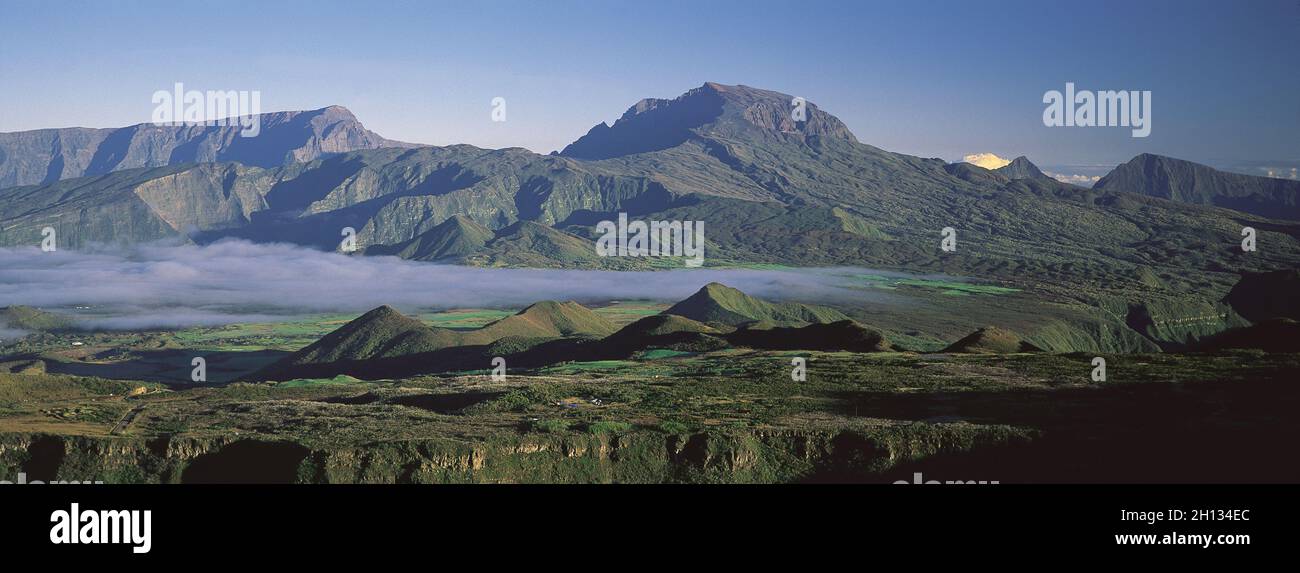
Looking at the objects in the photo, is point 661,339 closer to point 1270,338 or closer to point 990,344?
point 990,344

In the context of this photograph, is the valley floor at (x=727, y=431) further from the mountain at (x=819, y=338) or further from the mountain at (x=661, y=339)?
the mountain at (x=661, y=339)

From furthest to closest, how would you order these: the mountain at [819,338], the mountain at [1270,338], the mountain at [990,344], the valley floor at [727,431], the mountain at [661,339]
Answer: the mountain at [661,339], the mountain at [819,338], the mountain at [990,344], the mountain at [1270,338], the valley floor at [727,431]

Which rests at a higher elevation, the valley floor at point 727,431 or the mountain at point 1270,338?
the mountain at point 1270,338

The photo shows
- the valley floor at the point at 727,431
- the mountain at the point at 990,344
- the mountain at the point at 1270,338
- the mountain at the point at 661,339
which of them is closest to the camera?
the valley floor at the point at 727,431

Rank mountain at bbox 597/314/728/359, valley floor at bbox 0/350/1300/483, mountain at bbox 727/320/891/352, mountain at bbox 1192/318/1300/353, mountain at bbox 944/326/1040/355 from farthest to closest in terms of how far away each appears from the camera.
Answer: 1. mountain at bbox 597/314/728/359
2. mountain at bbox 727/320/891/352
3. mountain at bbox 944/326/1040/355
4. mountain at bbox 1192/318/1300/353
5. valley floor at bbox 0/350/1300/483

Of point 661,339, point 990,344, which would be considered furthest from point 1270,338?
point 661,339

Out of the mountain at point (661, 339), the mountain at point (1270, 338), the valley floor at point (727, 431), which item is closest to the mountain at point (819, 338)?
the mountain at point (661, 339)

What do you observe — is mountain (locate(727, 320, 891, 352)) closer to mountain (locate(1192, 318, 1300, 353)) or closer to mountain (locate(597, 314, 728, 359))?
mountain (locate(597, 314, 728, 359))

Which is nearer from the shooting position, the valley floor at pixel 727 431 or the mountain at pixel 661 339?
the valley floor at pixel 727 431

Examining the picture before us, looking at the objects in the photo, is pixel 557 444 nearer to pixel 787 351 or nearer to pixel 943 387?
pixel 943 387

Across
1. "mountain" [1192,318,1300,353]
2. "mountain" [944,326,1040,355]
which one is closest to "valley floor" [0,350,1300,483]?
"mountain" [1192,318,1300,353]

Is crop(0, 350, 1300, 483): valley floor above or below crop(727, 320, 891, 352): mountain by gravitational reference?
below
